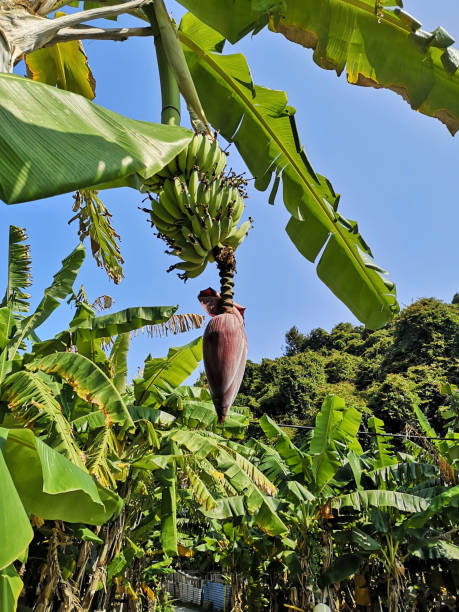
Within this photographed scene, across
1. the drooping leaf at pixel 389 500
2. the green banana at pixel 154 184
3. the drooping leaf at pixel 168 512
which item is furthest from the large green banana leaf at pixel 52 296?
the drooping leaf at pixel 389 500

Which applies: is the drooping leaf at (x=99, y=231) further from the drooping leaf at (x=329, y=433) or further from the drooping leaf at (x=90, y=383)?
the drooping leaf at (x=329, y=433)

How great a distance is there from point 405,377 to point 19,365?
35.9 feet

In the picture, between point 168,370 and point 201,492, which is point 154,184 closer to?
point 201,492

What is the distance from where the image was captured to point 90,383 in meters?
2.58

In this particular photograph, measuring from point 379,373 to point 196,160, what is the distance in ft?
45.8

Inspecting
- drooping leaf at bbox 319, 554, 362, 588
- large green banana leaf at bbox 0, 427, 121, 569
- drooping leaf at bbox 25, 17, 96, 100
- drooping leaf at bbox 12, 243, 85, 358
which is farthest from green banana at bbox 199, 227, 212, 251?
drooping leaf at bbox 319, 554, 362, 588

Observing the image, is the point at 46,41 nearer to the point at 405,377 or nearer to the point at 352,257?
the point at 352,257

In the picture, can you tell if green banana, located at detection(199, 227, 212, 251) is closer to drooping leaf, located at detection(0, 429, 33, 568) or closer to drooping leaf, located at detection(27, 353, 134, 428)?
drooping leaf, located at detection(0, 429, 33, 568)

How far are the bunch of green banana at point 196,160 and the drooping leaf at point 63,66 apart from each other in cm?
101

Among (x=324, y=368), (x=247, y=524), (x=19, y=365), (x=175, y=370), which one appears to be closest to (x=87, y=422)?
(x=19, y=365)

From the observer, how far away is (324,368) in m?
16.5

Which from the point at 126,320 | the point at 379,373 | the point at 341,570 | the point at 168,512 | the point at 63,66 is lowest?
the point at 341,570

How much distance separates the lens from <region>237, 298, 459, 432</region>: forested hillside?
36.8 feet

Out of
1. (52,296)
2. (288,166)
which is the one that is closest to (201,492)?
(52,296)
